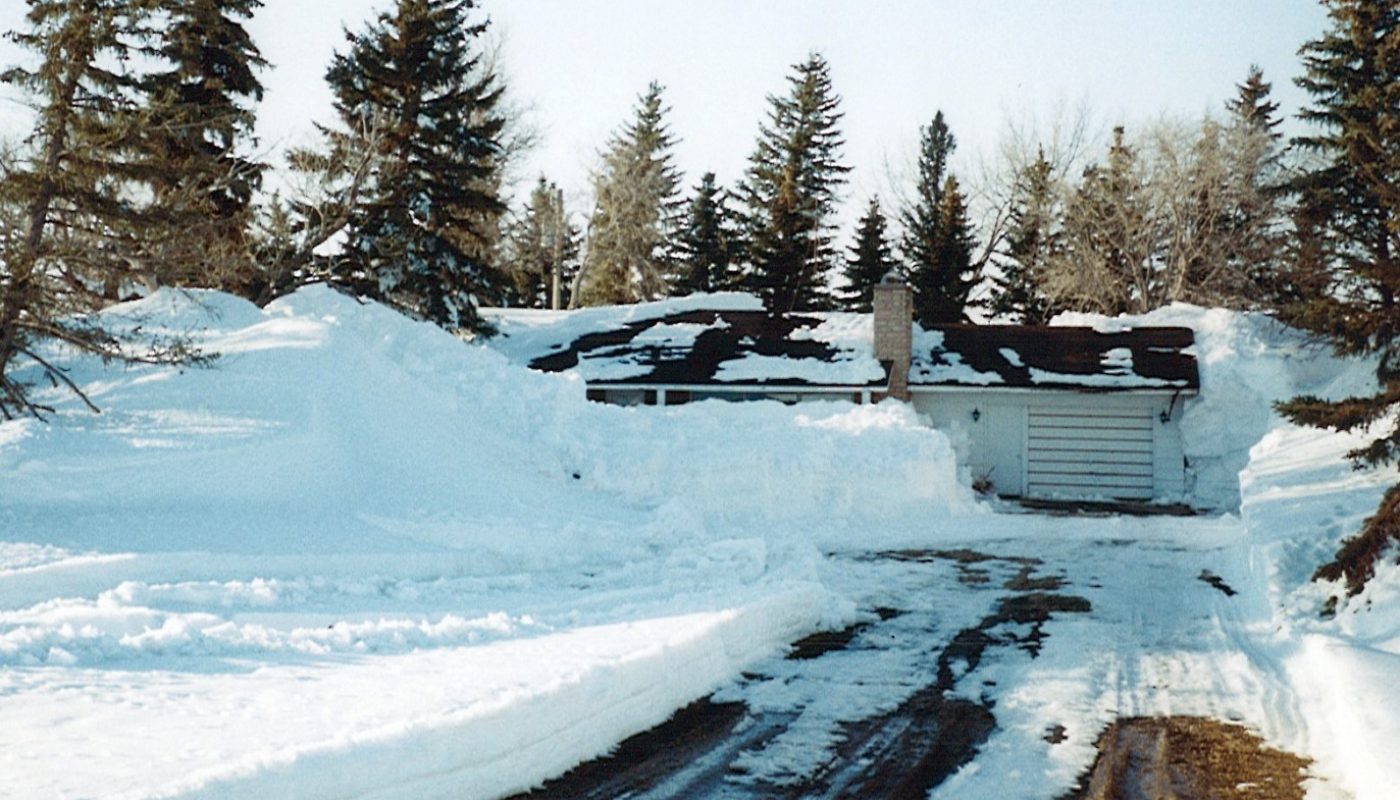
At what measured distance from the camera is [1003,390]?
1033 inches

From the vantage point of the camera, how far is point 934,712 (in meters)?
7.45

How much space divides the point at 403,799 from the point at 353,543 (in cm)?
608

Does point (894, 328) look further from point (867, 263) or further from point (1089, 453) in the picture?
point (867, 263)

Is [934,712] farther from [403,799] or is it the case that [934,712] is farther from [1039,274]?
[1039,274]

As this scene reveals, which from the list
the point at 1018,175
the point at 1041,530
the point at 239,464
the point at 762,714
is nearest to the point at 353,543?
the point at 239,464

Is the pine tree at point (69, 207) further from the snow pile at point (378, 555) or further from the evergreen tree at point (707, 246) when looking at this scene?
the evergreen tree at point (707, 246)

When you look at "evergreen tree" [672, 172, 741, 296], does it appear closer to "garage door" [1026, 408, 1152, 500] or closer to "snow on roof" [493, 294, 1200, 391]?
"snow on roof" [493, 294, 1200, 391]

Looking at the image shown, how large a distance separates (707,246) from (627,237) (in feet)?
12.0

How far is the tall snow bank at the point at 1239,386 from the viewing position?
82.2 feet

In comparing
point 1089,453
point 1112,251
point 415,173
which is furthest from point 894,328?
point 1112,251

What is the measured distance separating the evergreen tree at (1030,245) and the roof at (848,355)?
17.7 m

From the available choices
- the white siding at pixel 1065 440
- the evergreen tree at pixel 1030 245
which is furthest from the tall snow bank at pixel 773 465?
the evergreen tree at pixel 1030 245

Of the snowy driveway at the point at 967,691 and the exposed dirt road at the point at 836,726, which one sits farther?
the snowy driveway at the point at 967,691

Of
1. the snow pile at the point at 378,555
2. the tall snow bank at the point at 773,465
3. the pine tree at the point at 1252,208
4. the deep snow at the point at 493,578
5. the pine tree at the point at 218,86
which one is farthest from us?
the pine tree at the point at 1252,208
